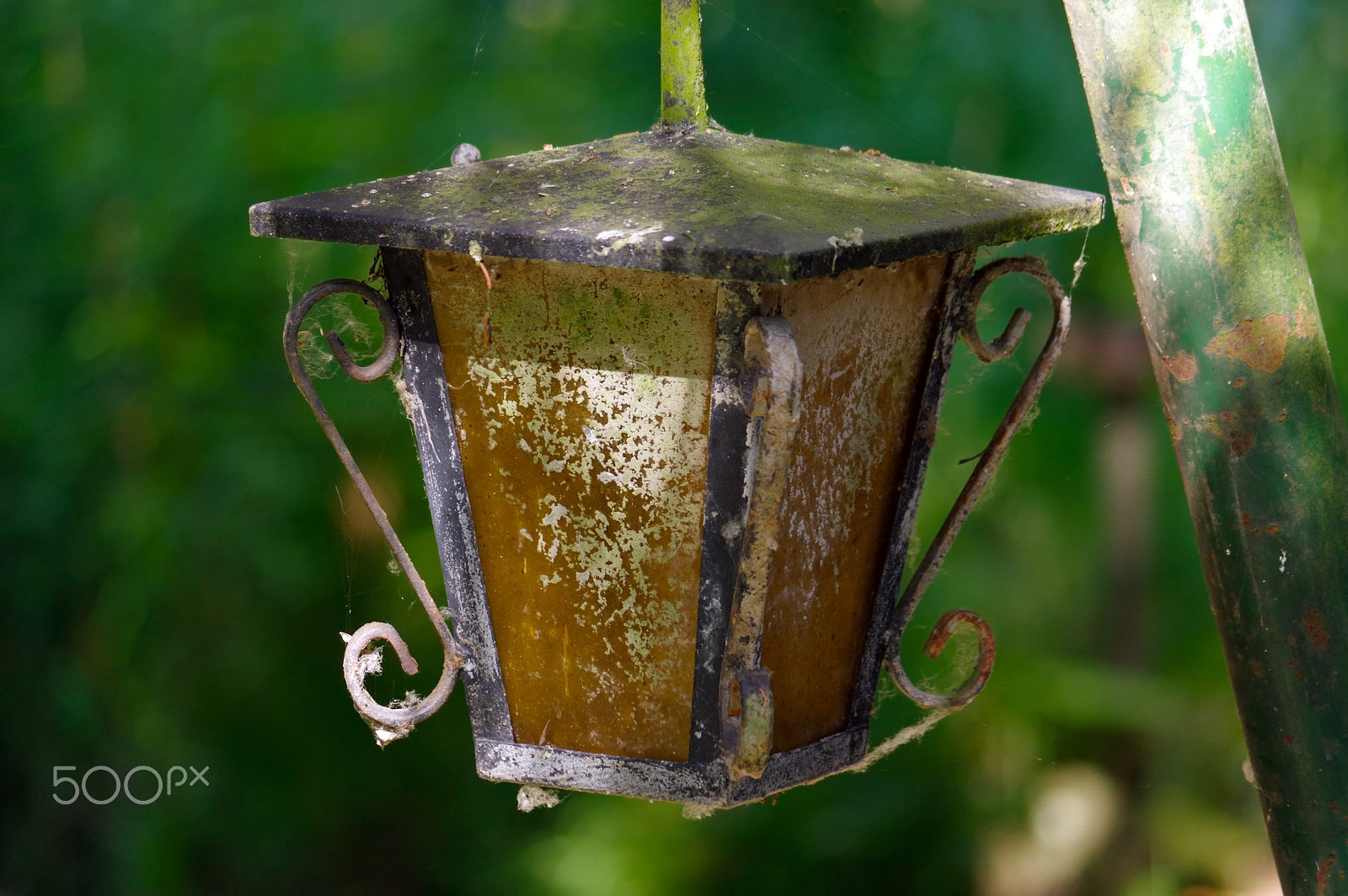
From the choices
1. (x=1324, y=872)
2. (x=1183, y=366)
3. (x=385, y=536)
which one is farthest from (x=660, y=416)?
(x=1324, y=872)

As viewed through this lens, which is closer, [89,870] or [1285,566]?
[1285,566]

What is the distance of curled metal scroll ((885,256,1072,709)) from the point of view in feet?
3.46

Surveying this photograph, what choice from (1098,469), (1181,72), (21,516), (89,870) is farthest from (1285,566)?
(89,870)

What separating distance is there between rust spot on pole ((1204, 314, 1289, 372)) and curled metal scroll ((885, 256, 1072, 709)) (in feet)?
0.44

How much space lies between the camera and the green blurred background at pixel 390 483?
2271 mm

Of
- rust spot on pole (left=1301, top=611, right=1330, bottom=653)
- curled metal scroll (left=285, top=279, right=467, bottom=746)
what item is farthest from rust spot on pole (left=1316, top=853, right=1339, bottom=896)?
curled metal scroll (left=285, top=279, right=467, bottom=746)

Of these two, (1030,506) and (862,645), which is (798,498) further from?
(1030,506)

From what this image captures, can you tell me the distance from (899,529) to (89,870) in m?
2.49

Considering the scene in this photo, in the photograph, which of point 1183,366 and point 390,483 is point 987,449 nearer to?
point 1183,366

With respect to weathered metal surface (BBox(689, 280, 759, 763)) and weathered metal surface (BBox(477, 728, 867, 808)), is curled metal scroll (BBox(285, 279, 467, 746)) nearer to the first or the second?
weathered metal surface (BBox(477, 728, 867, 808))

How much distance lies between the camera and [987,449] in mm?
1093

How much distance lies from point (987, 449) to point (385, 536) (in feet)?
1.84

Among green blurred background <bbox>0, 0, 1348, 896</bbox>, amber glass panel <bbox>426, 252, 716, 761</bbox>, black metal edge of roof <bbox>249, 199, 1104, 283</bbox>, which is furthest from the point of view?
green blurred background <bbox>0, 0, 1348, 896</bbox>

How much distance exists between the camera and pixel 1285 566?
1.01 meters
